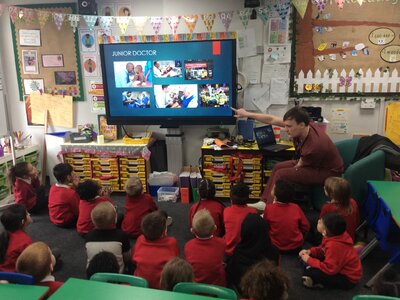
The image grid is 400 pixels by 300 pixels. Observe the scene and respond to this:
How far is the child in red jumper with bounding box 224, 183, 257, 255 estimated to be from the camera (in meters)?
2.61

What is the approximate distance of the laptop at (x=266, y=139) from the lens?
12.4ft

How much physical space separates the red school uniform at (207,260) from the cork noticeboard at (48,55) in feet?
10.0

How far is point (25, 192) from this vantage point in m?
3.65

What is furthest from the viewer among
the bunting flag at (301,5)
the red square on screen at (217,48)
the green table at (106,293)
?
the red square on screen at (217,48)

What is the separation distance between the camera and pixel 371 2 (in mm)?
3688

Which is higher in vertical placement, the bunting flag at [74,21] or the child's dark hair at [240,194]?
the bunting flag at [74,21]

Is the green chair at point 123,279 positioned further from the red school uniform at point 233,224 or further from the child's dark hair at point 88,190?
the child's dark hair at point 88,190

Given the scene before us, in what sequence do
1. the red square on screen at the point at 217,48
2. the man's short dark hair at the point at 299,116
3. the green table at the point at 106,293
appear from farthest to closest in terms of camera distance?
the red square on screen at the point at 217,48 → the man's short dark hair at the point at 299,116 → the green table at the point at 106,293

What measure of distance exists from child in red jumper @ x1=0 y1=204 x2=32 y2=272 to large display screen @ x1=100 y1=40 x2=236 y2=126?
195 centimetres

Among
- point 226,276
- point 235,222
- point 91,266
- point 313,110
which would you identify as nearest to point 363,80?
point 313,110

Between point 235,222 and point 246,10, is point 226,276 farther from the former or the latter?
point 246,10

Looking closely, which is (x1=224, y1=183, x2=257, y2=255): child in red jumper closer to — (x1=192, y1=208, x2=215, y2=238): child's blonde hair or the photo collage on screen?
(x1=192, y1=208, x2=215, y2=238): child's blonde hair

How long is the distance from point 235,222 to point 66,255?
1490 millimetres

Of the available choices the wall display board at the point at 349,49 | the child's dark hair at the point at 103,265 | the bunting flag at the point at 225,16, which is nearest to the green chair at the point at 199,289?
the child's dark hair at the point at 103,265
